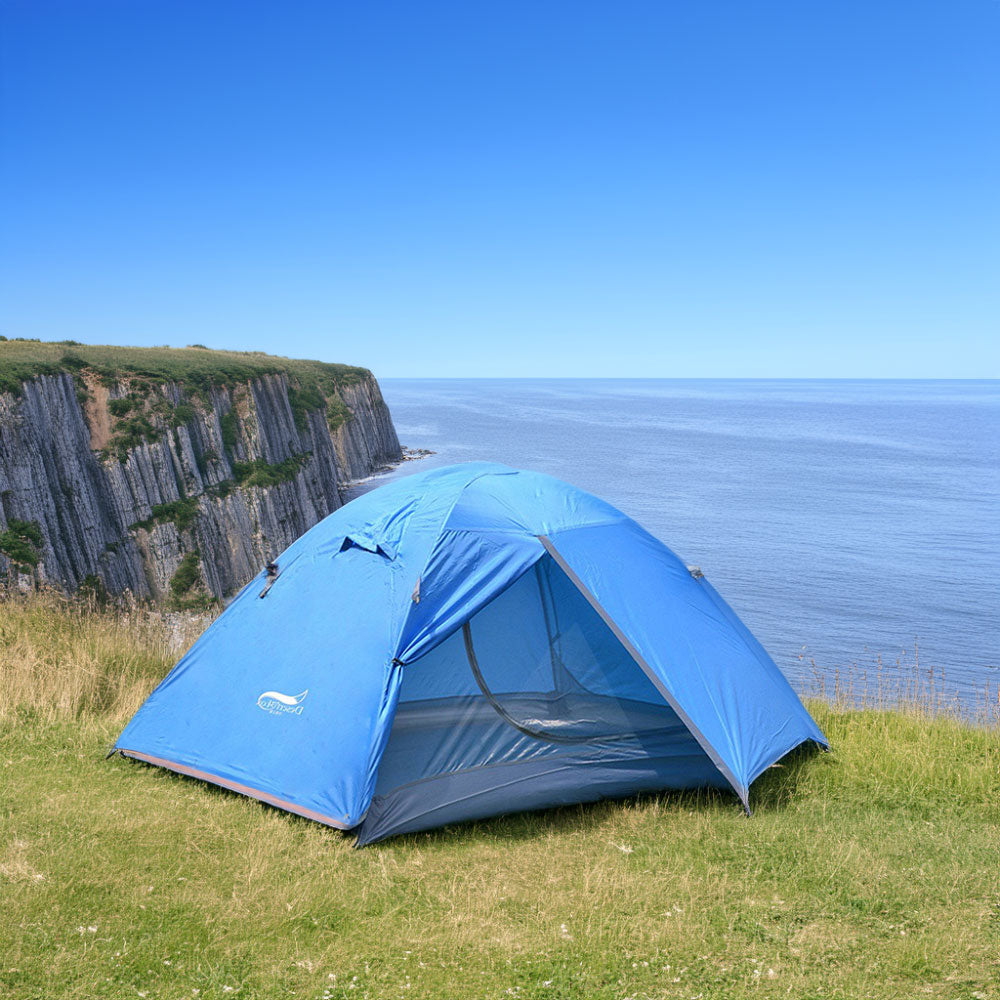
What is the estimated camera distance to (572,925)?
5.00m

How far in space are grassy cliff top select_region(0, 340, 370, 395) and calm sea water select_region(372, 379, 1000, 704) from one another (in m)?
27.8

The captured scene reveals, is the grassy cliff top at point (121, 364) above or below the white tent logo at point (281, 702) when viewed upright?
above

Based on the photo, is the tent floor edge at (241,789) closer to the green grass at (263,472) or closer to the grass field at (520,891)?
the grass field at (520,891)

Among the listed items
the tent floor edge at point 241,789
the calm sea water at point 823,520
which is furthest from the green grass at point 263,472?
the tent floor edge at point 241,789

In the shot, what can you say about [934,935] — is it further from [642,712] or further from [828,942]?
[642,712]

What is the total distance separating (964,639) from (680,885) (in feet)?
118

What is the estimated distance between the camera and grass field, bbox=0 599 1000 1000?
4500 mm

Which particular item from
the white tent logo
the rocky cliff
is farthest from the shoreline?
the white tent logo

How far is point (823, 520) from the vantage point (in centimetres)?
6606

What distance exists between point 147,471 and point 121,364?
902cm

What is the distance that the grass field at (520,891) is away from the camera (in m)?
4.50

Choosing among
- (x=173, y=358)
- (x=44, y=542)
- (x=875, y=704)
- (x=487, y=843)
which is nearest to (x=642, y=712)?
(x=487, y=843)

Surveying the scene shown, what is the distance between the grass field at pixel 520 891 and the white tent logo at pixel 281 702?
24.7 inches

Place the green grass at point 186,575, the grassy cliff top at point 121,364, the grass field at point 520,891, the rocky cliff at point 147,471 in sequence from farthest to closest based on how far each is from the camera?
1. the green grass at point 186,575
2. the grassy cliff top at point 121,364
3. the rocky cliff at point 147,471
4. the grass field at point 520,891
